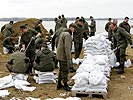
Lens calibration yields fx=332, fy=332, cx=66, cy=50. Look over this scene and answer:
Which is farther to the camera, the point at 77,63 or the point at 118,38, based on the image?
the point at 77,63

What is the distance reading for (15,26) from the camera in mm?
19734

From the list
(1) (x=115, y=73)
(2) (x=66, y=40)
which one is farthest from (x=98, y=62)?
(2) (x=66, y=40)

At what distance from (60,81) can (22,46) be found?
7.25 ft

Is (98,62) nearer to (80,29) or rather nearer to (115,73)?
(115,73)

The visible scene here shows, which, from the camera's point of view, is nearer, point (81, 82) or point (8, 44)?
point (81, 82)

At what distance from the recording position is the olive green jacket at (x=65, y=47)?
299 inches

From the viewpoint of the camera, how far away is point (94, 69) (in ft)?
27.5

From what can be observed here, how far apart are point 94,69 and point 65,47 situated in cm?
120

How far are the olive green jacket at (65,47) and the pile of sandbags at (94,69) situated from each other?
0.56 meters

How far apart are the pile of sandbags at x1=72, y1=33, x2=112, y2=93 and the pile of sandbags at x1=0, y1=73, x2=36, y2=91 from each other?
4.04 feet

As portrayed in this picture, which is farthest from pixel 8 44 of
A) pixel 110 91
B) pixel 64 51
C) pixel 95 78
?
pixel 95 78

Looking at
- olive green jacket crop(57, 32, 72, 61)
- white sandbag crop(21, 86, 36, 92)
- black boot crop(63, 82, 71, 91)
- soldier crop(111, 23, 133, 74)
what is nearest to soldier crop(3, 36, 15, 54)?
soldier crop(111, 23, 133, 74)

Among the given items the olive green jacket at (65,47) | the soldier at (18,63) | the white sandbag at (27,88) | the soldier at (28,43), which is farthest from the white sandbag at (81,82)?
the soldier at (28,43)

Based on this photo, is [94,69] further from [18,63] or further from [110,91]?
[18,63]
